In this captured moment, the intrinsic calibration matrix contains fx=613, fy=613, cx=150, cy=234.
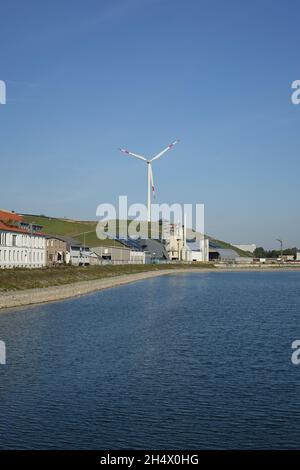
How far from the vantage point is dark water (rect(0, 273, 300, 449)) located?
1631 centimetres

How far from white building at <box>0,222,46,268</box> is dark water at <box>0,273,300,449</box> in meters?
38.0

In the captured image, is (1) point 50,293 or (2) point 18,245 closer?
(1) point 50,293

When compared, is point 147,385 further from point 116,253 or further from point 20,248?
point 116,253

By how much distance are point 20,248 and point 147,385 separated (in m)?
65.6

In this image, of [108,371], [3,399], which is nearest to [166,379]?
[108,371]

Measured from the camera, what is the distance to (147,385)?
21953 millimetres

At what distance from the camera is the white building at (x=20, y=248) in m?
78.4

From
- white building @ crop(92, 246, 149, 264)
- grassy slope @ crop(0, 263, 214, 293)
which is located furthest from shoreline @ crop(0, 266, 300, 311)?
white building @ crop(92, 246, 149, 264)

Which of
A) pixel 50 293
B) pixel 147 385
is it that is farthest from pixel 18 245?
pixel 147 385

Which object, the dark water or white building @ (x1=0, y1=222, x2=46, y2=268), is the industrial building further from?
the dark water

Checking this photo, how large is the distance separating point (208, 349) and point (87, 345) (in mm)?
6146

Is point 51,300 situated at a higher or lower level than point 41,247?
lower
